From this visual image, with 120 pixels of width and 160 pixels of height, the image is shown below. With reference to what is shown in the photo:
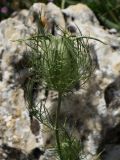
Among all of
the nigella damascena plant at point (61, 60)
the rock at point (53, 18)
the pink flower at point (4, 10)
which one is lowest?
the nigella damascena plant at point (61, 60)

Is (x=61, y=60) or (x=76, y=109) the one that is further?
(x=76, y=109)

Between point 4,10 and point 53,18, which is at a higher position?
point 4,10

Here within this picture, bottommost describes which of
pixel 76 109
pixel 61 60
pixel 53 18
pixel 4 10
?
pixel 61 60

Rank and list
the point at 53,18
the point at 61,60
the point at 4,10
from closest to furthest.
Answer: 1. the point at 61,60
2. the point at 53,18
3. the point at 4,10

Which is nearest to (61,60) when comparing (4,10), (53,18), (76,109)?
(76,109)

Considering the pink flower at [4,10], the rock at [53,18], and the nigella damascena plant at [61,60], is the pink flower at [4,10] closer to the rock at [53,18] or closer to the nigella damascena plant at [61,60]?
the rock at [53,18]

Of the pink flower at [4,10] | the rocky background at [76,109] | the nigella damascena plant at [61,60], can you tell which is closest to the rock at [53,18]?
the rocky background at [76,109]

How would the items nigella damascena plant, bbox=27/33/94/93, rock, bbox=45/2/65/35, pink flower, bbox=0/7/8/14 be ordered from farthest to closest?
1. pink flower, bbox=0/7/8/14
2. rock, bbox=45/2/65/35
3. nigella damascena plant, bbox=27/33/94/93

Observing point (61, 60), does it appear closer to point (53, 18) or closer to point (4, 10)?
point (53, 18)

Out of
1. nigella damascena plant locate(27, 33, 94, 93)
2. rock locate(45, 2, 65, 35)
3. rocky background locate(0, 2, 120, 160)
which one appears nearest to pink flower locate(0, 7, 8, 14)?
rock locate(45, 2, 65, 35)

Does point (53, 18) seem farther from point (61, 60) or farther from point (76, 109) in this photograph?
point (61, 60)

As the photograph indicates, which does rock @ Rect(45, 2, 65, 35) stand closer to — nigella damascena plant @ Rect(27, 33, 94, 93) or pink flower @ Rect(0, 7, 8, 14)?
nigella damascena plant @ Rect(27, 33, 94, 93)

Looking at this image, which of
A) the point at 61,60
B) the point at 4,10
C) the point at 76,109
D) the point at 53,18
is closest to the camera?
the point at 61,60
